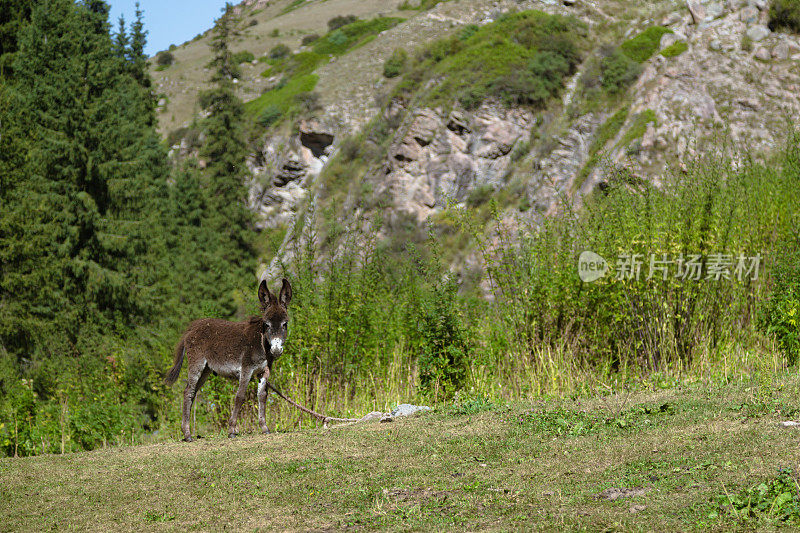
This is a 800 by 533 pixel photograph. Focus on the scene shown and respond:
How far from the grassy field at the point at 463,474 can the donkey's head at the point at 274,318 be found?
90cm

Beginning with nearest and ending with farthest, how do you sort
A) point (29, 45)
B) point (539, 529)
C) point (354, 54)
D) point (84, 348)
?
point (539, 529) < point (84, 348) < point (29, 45) < point (354, 54)

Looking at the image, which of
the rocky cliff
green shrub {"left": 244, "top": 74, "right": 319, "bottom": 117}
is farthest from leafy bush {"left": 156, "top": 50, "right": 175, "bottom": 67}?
the rocky cliff

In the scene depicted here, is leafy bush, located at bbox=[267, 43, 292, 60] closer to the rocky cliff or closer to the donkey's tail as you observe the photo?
the rocky cliff

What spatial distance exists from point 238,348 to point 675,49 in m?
31.2

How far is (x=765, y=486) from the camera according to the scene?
4.11 meters

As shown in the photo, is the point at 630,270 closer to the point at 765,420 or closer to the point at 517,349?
the point at 517,349

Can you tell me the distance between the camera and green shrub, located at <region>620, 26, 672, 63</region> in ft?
132

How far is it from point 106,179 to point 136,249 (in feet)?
9.99

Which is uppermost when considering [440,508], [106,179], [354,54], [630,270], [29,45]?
[354,54]

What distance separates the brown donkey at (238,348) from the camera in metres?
6.53

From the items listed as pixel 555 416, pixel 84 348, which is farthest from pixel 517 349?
pixel 84 348

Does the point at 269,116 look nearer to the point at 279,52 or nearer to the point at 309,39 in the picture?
the point at 279,52

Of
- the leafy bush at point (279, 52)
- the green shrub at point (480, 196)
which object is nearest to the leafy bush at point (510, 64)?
the green shrub at point (480, 196)
